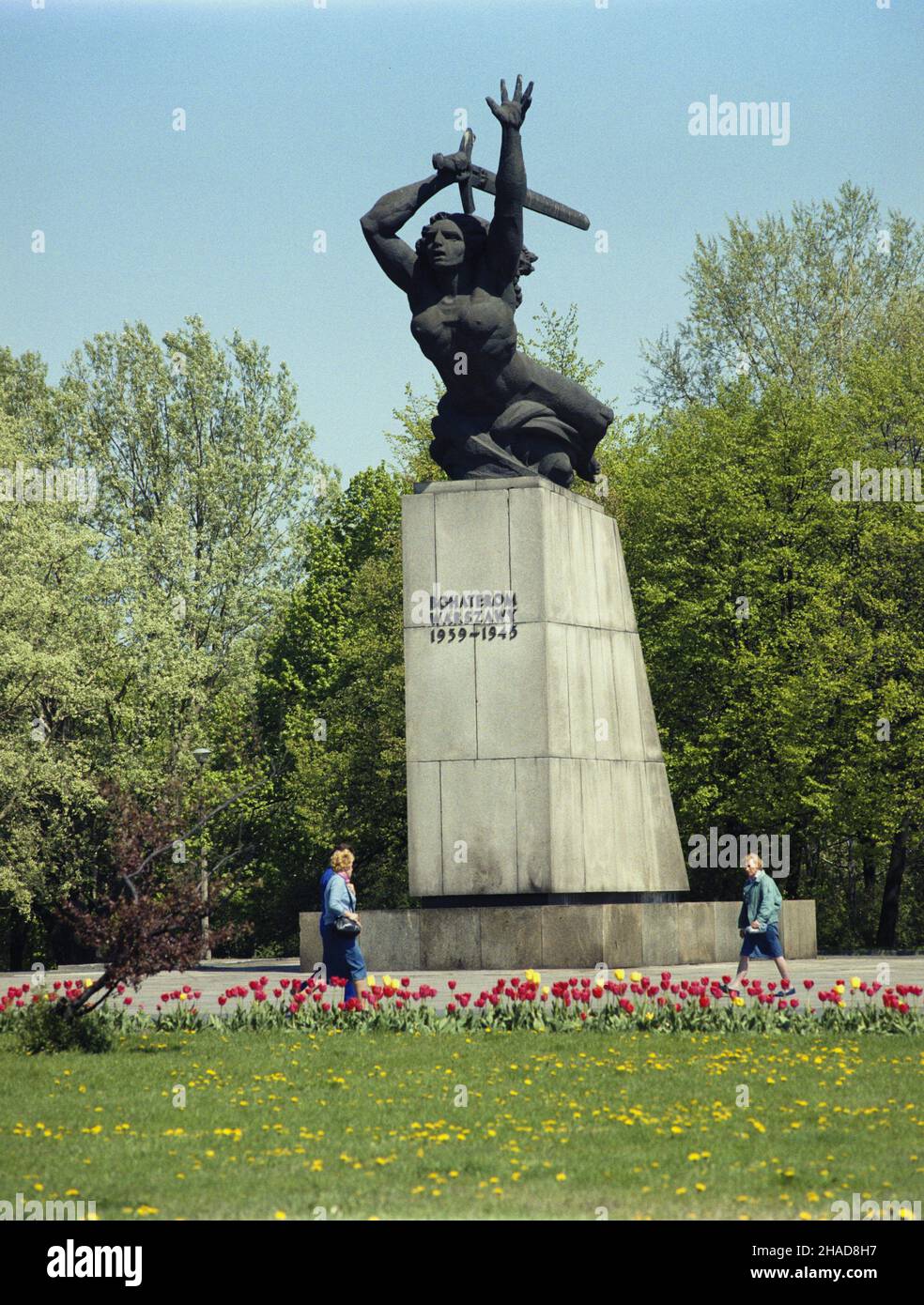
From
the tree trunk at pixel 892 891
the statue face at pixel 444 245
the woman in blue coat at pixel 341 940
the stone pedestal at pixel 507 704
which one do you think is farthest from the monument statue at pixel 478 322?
the tree trunk at pixel 892 891

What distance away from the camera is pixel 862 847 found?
126ft

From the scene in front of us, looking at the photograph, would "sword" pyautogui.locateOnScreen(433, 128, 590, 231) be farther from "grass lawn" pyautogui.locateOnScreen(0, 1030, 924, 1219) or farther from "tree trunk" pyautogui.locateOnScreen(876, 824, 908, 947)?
"tree trunk" pyautogui.locateOnScreen(876, 824, 908, 947)

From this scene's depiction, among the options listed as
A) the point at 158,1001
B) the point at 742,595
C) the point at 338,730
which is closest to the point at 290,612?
the point at 338,730

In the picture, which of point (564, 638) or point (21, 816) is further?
point (21, 816)

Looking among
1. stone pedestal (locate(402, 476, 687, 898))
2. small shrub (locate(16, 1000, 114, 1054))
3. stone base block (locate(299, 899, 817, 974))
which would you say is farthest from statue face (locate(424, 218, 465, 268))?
small shrub (locate(16, 1000, 114, 1054))

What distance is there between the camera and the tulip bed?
48.3 ft

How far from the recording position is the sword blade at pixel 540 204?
23.6 m

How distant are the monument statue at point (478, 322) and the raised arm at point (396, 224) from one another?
0.01 meters

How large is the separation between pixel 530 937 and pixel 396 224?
9.49 metres

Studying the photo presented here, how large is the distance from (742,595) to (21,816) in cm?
1726

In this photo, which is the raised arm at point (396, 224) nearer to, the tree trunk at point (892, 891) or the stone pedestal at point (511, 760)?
the stone pedestal at point (511, 760)

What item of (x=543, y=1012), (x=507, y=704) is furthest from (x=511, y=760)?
(x=543, y=1012)

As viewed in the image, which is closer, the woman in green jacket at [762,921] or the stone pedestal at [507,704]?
the woman in green jacket at [762,921]
